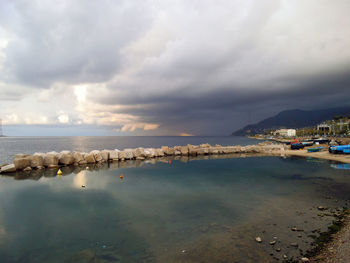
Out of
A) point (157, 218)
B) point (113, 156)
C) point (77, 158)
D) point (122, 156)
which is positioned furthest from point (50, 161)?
point (157, 218)

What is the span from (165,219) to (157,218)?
45cm

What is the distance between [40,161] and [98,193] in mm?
14137

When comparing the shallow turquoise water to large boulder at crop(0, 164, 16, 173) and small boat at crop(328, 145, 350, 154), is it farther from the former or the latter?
small boat at crop(328, 145, 350, 154)

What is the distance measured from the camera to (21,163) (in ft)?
71.4

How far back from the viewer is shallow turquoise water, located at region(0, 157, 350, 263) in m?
6.80

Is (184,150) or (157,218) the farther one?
(184,150)

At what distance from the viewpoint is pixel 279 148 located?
50.0 meters

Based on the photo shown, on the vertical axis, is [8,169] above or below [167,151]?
above

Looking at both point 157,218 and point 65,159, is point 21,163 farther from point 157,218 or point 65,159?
point 157,218

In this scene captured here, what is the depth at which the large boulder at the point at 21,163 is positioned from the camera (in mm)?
21531

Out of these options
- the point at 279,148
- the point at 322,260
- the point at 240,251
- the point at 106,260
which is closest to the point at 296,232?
the point at 322,260

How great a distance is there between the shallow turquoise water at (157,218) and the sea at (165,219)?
42 mm

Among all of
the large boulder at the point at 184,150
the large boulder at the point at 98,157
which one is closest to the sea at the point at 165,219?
the large boulder at the point at 98,157

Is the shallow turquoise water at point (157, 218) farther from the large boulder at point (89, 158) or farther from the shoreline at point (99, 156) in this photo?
the large boulder at point (89, 158)
